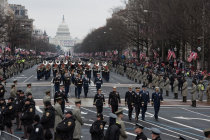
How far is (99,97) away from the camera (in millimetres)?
18438

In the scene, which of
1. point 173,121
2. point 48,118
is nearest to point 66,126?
point 48,118

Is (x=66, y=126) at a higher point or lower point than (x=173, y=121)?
higher

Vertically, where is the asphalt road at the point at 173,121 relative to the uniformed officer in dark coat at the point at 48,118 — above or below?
below

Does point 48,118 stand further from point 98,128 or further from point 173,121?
point 173,121

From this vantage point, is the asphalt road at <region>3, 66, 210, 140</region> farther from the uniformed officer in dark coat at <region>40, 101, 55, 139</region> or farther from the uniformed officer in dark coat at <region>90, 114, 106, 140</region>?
the uniformed officer in dark coat at <region>90, 114, 106, 140</region>

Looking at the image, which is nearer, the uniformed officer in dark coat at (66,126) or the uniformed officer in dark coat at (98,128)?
the uniformed officer in dark coat at (66,126)

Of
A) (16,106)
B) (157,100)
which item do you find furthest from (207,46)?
(16,106)

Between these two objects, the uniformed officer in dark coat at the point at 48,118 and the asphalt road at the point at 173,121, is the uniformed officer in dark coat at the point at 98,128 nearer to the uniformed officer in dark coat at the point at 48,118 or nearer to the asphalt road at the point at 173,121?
the uniformed officer in dark coat at the point at 48,118

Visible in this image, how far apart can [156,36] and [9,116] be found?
4477 centimetres

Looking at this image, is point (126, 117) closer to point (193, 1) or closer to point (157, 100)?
point (157, 100)

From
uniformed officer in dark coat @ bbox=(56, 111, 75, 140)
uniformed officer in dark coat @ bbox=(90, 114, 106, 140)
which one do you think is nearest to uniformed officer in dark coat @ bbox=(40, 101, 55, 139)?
uniformed officer in dark coat @ bbox=(56, 111, 75, 140)

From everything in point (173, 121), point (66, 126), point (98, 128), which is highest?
point (66, 126)

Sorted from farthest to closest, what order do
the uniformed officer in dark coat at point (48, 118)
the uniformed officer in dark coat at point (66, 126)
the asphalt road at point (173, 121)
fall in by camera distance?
the asphalt road at point (173, 121) < the uniformed officer in dark coat at point (48, 118) < the uniformed officer in dark coat at point (66, 126)

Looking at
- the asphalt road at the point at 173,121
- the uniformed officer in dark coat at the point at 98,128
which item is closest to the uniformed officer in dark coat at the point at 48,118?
the uniformed officer in dark coat at the point at 98,128
